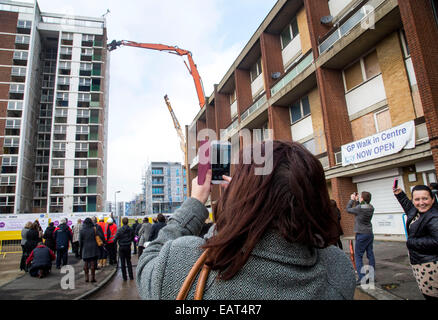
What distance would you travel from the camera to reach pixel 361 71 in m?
12.9

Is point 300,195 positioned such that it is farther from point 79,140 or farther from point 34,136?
point 34,136

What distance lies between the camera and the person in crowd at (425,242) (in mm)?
2711

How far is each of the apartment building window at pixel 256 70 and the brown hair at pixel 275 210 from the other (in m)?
22.5

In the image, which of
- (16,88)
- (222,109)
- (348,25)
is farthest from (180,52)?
(16,88)

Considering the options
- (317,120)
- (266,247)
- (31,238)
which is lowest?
(31,238)

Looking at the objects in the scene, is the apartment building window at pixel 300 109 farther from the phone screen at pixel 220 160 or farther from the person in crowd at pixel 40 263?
the phone screen at pixel 220 160

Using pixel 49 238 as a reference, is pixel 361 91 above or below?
above

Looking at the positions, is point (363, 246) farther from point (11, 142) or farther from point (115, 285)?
point (11, 142)

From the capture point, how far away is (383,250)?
9.03 meters

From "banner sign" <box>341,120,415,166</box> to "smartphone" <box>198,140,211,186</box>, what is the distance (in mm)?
10615

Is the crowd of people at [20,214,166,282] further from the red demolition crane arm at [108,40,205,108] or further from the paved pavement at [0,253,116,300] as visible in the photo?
the red demolition crane arm at [108,40,205,108]

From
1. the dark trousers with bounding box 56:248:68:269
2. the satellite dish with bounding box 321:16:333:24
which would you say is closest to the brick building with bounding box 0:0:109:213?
the dark trousers with bounding box 56:248:68:269

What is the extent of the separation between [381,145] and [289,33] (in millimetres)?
11572
